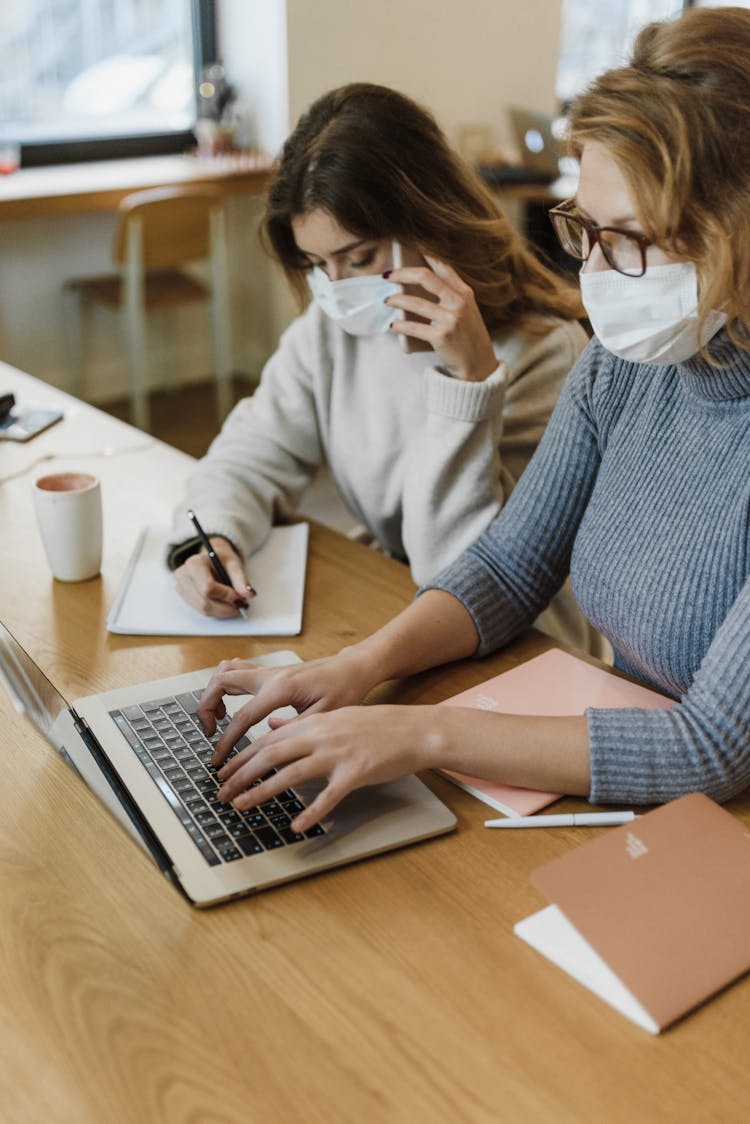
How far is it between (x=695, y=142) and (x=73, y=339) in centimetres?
350

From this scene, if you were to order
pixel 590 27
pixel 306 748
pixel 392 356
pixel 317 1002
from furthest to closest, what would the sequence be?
pixel 590 27, pixel 392 356, pixel 306 748, pixel 317 1002

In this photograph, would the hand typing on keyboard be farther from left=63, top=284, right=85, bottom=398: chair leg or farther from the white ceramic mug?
left=63, top=284, right=85, bottom=398: chair leg

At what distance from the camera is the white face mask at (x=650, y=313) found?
958 mm

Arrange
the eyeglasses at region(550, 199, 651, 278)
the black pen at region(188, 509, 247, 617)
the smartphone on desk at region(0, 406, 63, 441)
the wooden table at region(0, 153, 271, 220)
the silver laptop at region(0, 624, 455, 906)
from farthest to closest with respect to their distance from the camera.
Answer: the wooden table at region(0, 153, 271, 220), the smartphone on desk at region(0, 406, 63, 441), the black pen at region(188, 509, 247, 617), the eyeglasses at region(550, 199, 651, 278), the silver laptop at region(0, 624, 455, 906)

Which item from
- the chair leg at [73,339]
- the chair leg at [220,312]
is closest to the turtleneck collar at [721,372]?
the chair leg at [220,312]

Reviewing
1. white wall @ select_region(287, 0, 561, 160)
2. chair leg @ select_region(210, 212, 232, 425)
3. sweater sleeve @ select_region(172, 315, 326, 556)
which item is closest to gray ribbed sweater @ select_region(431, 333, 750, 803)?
sweater sleeve @ select_region(172, 315, 326, 556)

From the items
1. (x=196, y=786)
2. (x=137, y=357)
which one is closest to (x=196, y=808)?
(x=196, y=786)

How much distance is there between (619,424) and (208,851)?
0.60 meters

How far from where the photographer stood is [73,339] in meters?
4.09

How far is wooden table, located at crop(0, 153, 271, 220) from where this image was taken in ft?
11.4

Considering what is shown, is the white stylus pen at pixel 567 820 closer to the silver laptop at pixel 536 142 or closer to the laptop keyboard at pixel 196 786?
the laptop keyboard at pixel 196 786

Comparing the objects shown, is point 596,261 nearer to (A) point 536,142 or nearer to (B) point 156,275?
(B) point 156,275

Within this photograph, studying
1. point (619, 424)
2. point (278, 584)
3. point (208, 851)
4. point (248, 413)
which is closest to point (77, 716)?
point (208, 851)

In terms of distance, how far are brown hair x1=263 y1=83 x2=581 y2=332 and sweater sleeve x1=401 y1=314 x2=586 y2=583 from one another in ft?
0.17
